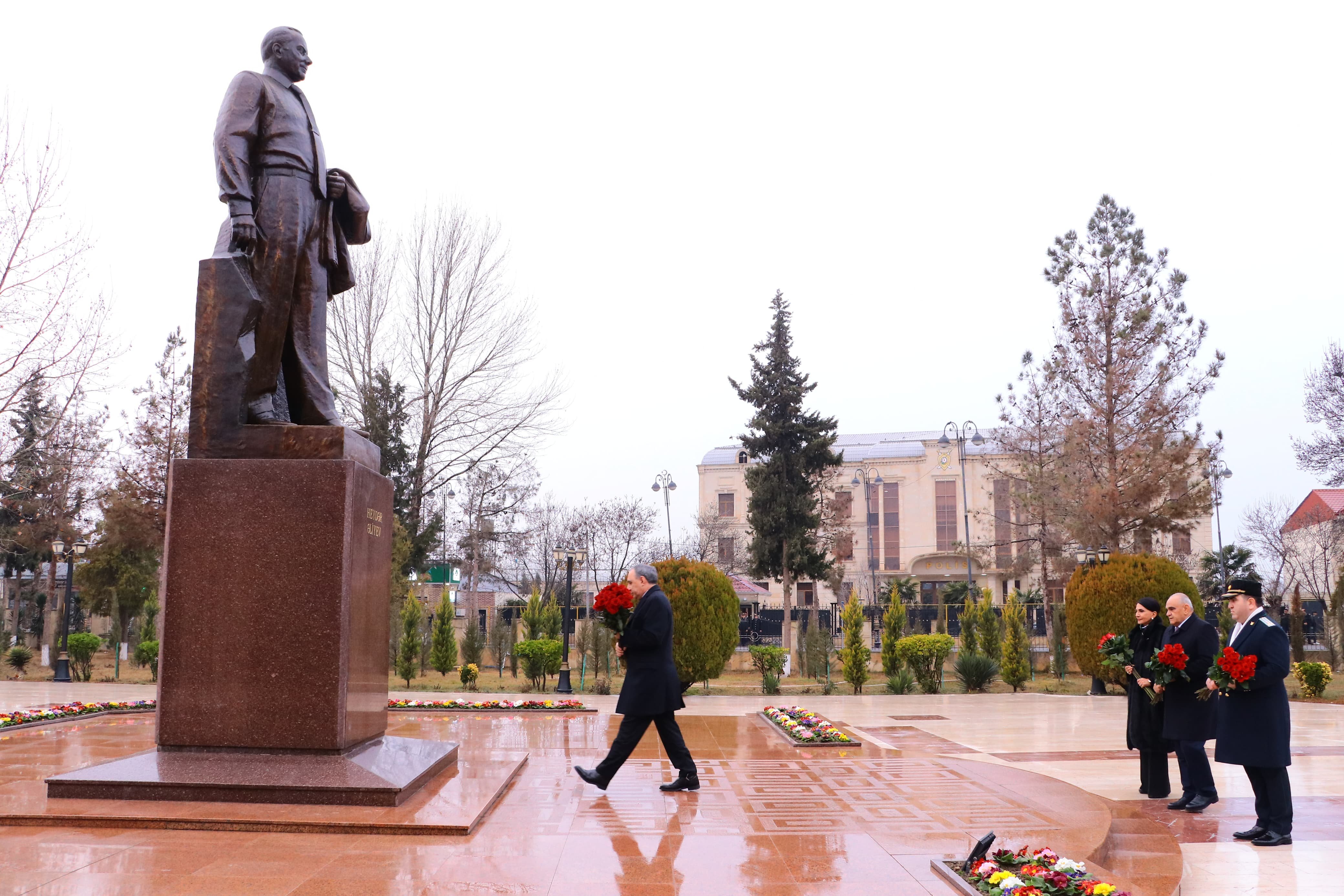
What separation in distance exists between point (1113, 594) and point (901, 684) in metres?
4.09

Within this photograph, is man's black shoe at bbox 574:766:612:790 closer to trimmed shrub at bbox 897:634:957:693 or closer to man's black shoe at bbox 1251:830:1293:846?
man's black shoe at bbox 1251:830:1293:846

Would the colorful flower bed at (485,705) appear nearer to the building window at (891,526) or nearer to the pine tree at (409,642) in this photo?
the pine tree at (409,642)

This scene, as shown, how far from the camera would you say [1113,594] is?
16734 mm

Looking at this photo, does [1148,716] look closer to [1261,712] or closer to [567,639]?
[1261,712]

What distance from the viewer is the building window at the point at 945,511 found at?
5503cm

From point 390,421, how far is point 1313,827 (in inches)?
993

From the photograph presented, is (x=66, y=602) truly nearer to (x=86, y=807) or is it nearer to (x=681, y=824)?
(x=86, y=807)

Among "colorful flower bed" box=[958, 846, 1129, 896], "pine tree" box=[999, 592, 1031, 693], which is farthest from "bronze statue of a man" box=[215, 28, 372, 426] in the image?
"pine tree" box=[999, 592, 1031, 693]

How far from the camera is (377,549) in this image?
21.9 feet

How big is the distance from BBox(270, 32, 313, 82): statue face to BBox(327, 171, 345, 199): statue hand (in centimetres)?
69

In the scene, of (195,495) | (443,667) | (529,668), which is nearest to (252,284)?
Result: (195,495)

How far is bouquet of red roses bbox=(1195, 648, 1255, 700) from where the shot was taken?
5.90 metres

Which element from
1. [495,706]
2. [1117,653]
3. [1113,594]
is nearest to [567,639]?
[495,706]

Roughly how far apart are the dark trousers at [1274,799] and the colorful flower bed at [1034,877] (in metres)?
2.19
